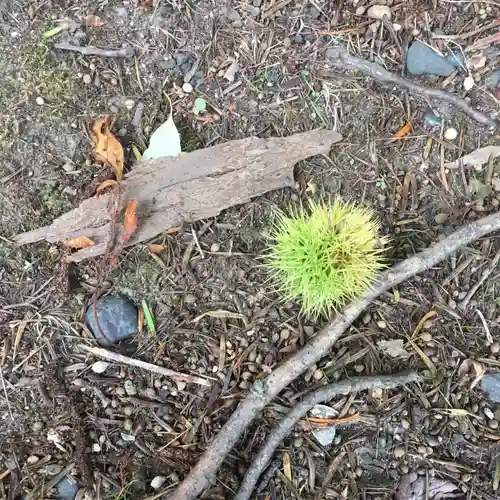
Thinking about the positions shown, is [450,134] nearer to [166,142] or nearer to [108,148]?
[166,142]

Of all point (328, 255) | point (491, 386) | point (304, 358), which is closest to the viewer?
point (328, 255)

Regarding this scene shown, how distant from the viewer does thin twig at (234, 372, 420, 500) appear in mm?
2285

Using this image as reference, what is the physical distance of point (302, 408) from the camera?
2326 millimetres

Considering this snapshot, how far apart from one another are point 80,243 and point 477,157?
176 cm

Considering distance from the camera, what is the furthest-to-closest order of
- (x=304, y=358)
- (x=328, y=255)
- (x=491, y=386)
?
(x=491, y=386) < (x=304, y=358) < (x=328, y=255)

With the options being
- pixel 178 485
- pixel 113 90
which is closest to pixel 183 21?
pixel 113 90

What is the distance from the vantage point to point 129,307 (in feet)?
7.97

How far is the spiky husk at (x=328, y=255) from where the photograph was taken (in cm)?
214

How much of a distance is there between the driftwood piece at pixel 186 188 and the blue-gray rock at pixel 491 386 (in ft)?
3.85

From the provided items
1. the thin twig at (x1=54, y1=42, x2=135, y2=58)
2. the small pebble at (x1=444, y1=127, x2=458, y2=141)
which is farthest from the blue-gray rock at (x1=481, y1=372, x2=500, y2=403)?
the thin twig at (x1=54, y1=42, x2=135, y2=58)

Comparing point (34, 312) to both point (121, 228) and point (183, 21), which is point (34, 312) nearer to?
point (121, 228)

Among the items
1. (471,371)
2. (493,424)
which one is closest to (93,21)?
(471,371)

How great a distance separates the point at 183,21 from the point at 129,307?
49.9 inches

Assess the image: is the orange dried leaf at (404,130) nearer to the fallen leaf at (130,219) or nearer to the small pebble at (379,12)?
the small pebble at (379,12)
